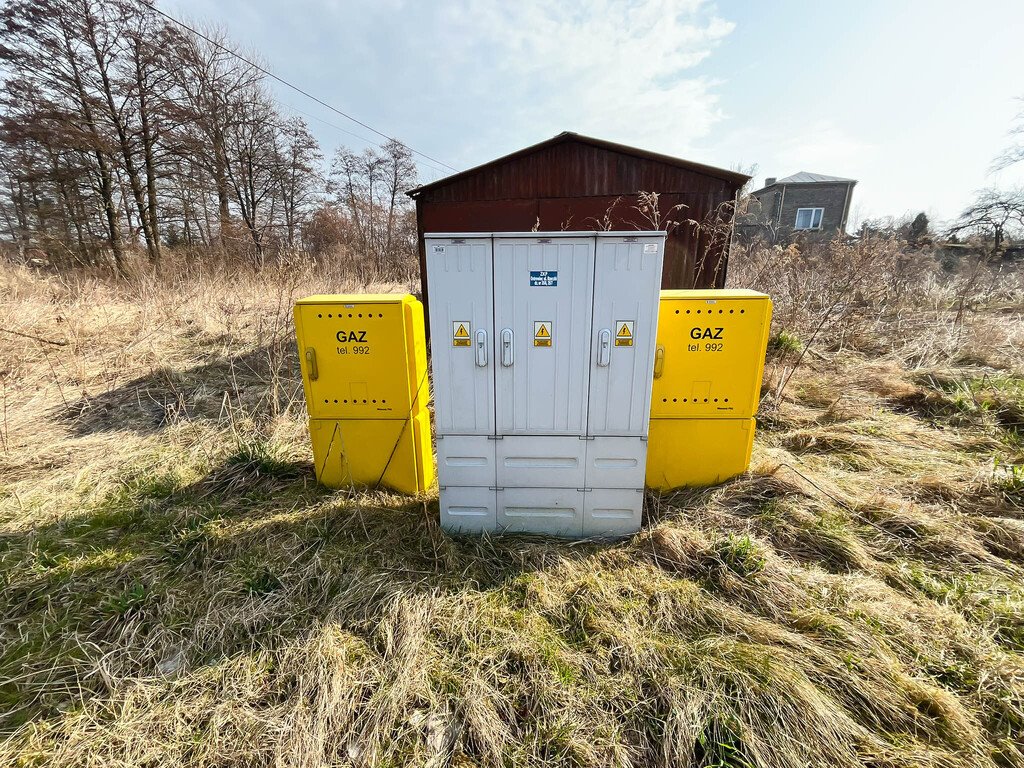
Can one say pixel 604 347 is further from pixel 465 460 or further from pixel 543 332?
pixel 465 460

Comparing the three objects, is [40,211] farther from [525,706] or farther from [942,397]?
[942,397]

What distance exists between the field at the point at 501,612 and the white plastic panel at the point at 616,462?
419 millimetres

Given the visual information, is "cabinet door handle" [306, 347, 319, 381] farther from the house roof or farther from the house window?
the house window

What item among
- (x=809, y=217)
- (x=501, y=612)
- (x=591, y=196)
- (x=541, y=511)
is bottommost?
(x=501, y=612)

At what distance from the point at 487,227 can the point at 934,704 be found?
6287 mm

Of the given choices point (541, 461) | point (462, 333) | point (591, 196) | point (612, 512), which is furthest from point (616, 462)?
point (591, 196)

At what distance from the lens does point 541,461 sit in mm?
2705

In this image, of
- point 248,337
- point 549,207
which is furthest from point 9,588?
point 549,207

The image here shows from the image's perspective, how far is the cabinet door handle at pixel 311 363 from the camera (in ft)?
9.61

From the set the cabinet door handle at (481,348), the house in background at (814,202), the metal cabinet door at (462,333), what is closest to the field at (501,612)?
the metal cabinet door at (462,333)

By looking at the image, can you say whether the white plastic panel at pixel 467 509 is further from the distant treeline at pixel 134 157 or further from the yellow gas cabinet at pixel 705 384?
the distant treeline at pixel 134 157

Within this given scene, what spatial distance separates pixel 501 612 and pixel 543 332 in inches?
63.9

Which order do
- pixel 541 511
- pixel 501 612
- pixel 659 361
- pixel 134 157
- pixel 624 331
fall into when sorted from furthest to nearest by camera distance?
pixel 134 157, pixel 659 361, pixel 541 511, pixel 624 331, pixel 501 612

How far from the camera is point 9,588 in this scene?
7.50 ft
